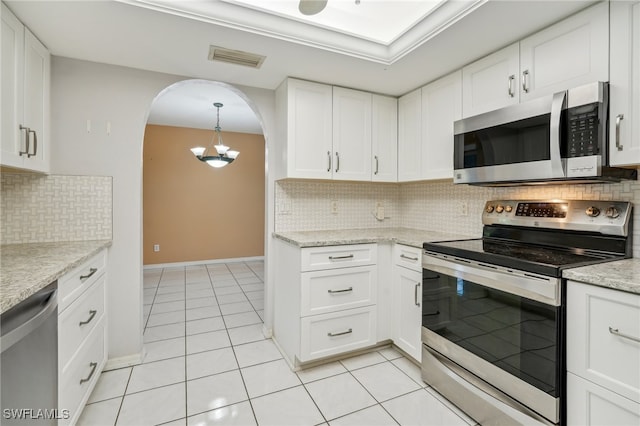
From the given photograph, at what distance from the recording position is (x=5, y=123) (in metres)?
1.55

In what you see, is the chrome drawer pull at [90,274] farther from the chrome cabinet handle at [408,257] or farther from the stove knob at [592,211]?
the stove knob at [592,211]

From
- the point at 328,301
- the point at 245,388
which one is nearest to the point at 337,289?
the point at 328,301

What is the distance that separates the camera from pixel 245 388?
6.45ft

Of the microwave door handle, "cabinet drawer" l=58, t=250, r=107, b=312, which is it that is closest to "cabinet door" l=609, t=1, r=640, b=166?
the microwave door handle

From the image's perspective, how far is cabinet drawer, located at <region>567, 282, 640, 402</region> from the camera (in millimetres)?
1098

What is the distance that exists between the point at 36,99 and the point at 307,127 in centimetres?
175

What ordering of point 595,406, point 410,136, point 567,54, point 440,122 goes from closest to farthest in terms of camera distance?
1. point 595,406
2. point 567,54
3. point 440,122
4. point 410,136

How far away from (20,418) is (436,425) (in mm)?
1824

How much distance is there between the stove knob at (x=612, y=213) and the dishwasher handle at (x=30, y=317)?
2596 mm

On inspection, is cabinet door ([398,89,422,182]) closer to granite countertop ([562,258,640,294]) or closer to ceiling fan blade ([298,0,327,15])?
ceiling fan blade ([298,0,327,15])

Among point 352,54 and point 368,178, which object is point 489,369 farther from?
point 352,54

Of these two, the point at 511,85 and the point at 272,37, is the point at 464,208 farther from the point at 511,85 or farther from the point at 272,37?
the point at 272,37

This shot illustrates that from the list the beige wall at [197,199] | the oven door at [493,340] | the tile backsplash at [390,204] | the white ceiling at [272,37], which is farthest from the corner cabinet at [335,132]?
the beige wall at [197,199]

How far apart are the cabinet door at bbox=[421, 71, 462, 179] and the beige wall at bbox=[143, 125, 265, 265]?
3.92m
